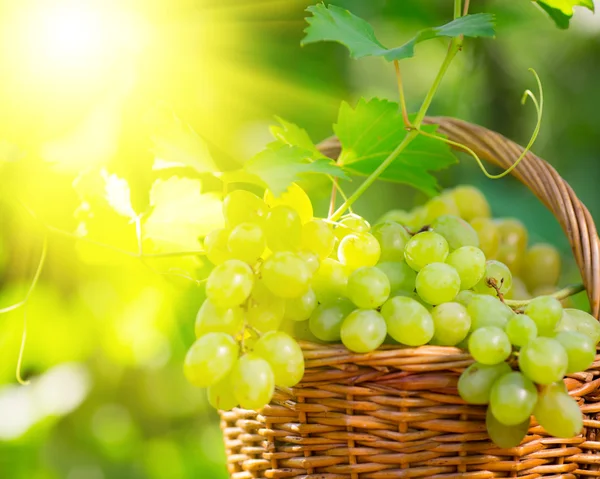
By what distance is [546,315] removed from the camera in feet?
2.00

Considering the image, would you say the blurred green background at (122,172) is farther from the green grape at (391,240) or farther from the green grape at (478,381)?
the green grape at (478,381)

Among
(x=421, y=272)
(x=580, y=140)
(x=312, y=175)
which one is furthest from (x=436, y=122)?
(x=580, y=140)

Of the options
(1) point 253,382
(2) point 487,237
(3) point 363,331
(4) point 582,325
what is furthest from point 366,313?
(2) point 487,237

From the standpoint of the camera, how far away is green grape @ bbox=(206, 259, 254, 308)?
59 centimetres

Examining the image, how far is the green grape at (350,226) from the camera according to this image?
706 millimetres

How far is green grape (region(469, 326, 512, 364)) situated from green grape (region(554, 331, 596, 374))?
59 millimetres

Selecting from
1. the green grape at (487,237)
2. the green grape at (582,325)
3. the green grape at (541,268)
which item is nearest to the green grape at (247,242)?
the green grape at (582,325)

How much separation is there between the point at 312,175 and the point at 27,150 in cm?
38

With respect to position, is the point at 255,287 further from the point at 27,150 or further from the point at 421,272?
the point at 27,150

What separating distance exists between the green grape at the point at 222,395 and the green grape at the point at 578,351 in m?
0.31

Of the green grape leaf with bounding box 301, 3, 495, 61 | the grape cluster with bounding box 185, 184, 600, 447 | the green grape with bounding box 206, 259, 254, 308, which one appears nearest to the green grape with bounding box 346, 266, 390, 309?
the grape cluster with bounding box 185, 184, 600, 447

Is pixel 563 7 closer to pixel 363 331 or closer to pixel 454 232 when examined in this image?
pixel 454 232

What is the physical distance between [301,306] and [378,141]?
0.26 meters

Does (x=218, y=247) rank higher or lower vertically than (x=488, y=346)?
higher
